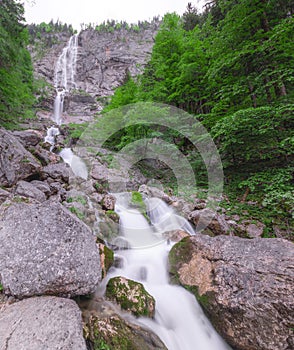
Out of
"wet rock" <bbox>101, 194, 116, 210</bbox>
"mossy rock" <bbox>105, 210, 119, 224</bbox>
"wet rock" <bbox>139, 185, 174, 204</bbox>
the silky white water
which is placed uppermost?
"wet rock" <bbox>139, 185, 174, 204</bbox>

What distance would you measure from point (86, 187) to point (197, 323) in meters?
5.70

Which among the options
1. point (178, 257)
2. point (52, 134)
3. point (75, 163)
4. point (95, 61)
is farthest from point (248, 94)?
point (95, 61)

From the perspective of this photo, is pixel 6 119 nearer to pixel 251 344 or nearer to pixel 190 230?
pixel 190 230

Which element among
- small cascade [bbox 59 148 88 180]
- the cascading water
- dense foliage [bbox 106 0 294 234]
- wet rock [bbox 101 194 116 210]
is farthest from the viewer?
the cascading water

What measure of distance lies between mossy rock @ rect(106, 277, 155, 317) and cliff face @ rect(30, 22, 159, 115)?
29167mm

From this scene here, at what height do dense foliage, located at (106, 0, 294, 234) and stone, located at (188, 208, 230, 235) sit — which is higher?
dense foliage, located at (106, 0, 294, 234)

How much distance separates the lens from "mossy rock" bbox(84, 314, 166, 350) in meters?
2.09

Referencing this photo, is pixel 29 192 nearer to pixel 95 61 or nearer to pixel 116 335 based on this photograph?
pixel 116 335

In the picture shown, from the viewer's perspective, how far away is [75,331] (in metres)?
1.90

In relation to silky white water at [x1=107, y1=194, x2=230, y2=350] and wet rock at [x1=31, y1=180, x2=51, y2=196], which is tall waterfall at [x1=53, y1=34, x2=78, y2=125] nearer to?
wet rock at [x1=31, y1=180, x2=51, y2=196]

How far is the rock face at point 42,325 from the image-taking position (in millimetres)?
1727

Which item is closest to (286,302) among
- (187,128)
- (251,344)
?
(251,344)

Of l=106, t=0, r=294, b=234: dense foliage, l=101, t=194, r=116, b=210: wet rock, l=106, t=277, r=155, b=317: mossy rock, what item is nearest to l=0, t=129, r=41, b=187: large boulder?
l=101, t=194, r=116, b=210: wet rock

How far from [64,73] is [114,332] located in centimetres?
4785
